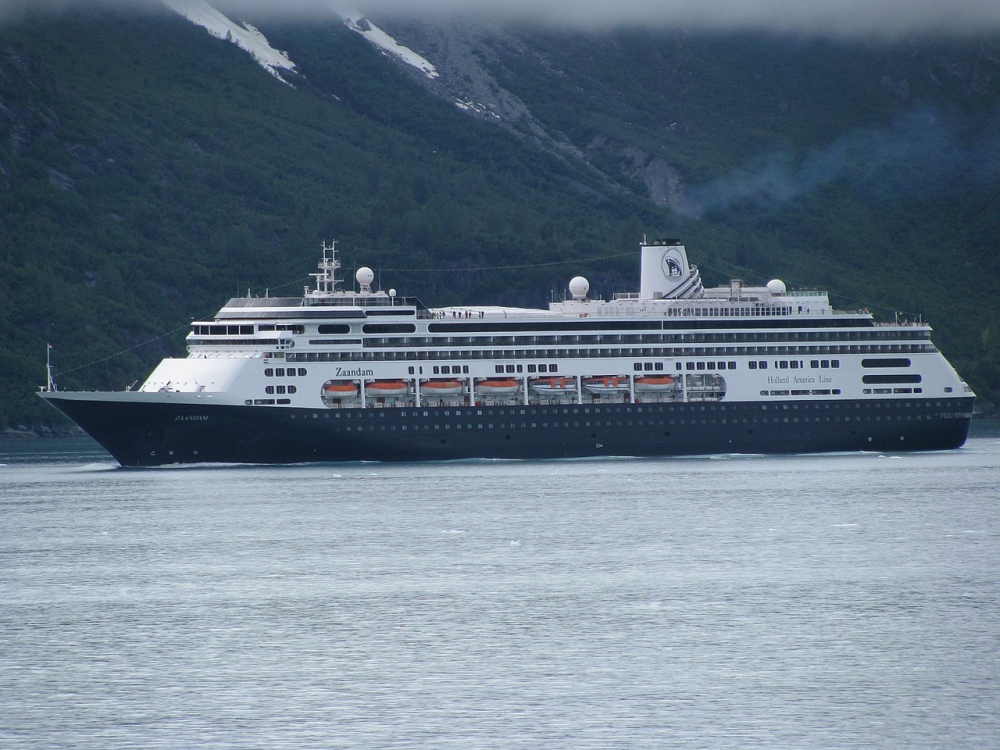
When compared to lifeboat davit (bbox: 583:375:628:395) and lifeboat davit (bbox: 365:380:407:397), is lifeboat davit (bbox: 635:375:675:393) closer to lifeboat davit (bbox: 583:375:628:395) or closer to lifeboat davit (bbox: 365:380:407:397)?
lifeboat davit (bbox: 583:375:628:395)

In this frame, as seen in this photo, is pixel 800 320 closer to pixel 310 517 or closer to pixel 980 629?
pixel 310 517

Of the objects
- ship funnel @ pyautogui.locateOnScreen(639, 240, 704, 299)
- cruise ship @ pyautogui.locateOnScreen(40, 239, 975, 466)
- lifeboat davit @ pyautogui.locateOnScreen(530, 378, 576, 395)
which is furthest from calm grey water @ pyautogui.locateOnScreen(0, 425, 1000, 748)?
ship funnel @ pyautogui.locateOnScreen(639, 240, 704, 299)

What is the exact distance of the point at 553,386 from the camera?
80.6 metres

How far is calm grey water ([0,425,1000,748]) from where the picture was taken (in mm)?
29391

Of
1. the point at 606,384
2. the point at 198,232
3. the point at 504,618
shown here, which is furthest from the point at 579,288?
Answer: the point at 198,232

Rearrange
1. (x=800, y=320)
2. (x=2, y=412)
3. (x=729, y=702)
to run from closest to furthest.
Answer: (x=729, y=702), (x=800, y=320), (x=2, y=412)

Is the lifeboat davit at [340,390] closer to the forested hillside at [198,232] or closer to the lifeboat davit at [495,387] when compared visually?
the lifeboat davit at [495,387]

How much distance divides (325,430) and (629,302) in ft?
57.3

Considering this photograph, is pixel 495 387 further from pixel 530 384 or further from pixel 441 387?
pixel 441 387

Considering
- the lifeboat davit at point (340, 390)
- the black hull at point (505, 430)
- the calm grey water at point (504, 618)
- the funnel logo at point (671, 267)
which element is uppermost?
the funnel logo at point (671, 267)

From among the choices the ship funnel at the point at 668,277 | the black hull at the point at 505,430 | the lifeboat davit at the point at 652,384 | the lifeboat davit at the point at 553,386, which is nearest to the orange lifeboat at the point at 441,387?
the black hull at the point at 505,430

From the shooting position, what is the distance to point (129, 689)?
3219cm

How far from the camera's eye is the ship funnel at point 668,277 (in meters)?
87.8

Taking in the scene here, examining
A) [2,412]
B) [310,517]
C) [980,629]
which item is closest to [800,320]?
[310,517]
